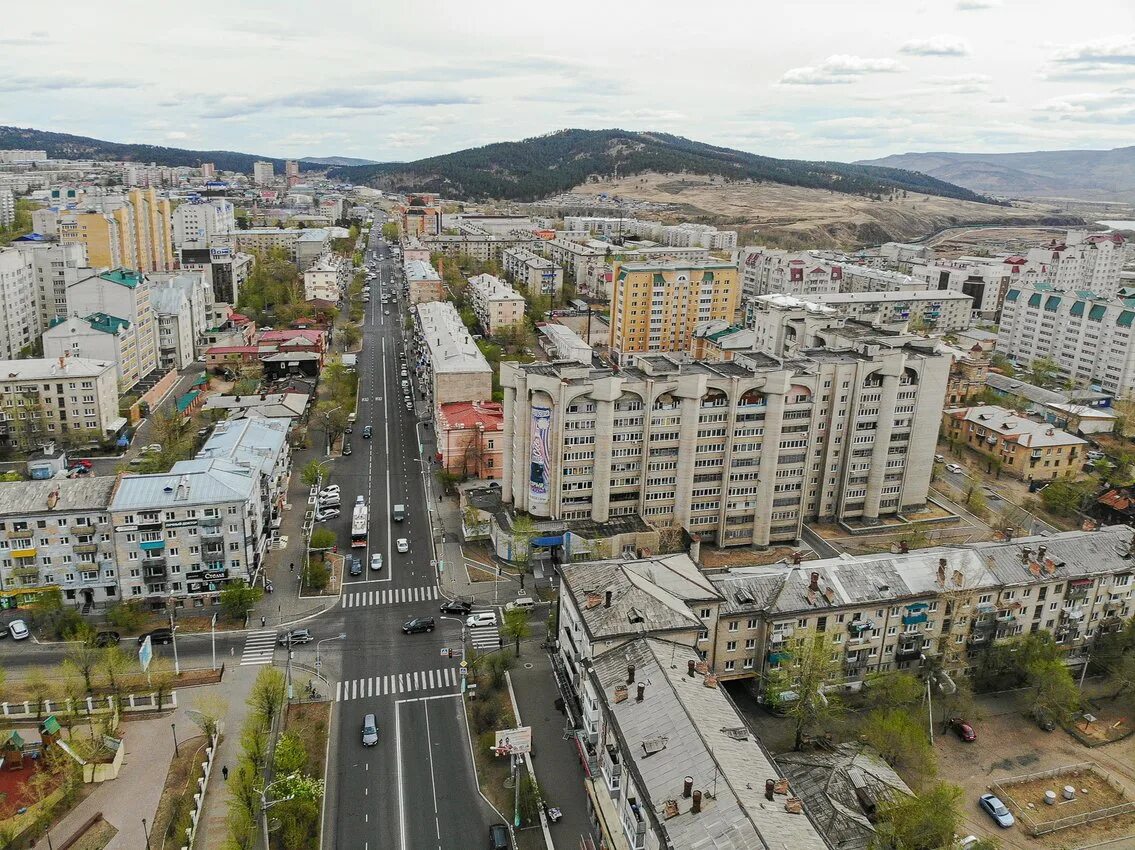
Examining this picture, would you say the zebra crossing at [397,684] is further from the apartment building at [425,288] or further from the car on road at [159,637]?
the apartment building at [425,288]

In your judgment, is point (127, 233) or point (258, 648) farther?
point (127, 233)

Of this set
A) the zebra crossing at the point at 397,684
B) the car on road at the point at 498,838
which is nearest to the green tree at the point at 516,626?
the zebra crossing at the point at 397,684

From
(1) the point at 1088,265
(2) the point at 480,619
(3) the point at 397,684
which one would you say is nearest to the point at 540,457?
(2) the point at 480,619

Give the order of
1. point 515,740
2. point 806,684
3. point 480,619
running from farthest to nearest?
point 480,619
point 806,684
point 515,740

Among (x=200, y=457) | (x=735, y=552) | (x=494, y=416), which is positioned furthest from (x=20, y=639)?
(x=735, y=552)

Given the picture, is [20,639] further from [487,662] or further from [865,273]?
[865,273]

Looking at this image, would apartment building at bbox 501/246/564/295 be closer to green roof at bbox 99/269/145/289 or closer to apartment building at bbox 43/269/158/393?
apartment building at bbox 43/269/158/393

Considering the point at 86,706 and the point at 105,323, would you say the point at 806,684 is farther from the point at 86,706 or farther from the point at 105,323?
the point at 105,323
